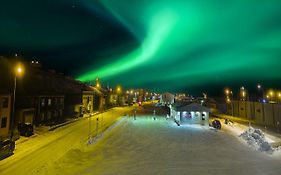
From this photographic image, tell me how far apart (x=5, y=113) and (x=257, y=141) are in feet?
114

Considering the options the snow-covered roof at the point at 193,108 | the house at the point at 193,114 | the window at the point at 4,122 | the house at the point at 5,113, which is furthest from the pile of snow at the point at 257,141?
the window at the point at 4,122

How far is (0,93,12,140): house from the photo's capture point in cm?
2932

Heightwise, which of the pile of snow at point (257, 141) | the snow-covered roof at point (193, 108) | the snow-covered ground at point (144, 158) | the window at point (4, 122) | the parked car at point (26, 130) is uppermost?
the snow-covered roof at point (193, 108)

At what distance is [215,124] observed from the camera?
40.0 meters

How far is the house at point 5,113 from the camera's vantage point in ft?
96.2

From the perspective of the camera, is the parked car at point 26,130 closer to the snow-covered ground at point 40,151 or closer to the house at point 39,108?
the snow-covered ground at point 40,151

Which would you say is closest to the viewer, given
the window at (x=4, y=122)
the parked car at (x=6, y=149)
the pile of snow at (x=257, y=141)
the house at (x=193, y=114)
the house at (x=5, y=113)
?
the parked car at (x=6, y=149)

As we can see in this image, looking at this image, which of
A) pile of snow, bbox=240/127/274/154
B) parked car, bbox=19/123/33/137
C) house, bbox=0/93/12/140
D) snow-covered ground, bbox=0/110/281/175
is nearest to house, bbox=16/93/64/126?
house, bbox=0/93/12/140

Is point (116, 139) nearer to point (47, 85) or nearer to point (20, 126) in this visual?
point (20, 126)

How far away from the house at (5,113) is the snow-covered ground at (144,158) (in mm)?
8770

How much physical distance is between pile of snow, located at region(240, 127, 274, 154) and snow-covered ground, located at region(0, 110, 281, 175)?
1045mm

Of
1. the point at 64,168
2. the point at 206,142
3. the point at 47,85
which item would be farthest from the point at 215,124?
the point at 47,85

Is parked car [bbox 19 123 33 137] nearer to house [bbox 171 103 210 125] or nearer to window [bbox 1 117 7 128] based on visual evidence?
window [bbox 1 117 7 128]

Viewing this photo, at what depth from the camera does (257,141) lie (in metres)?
26.1
